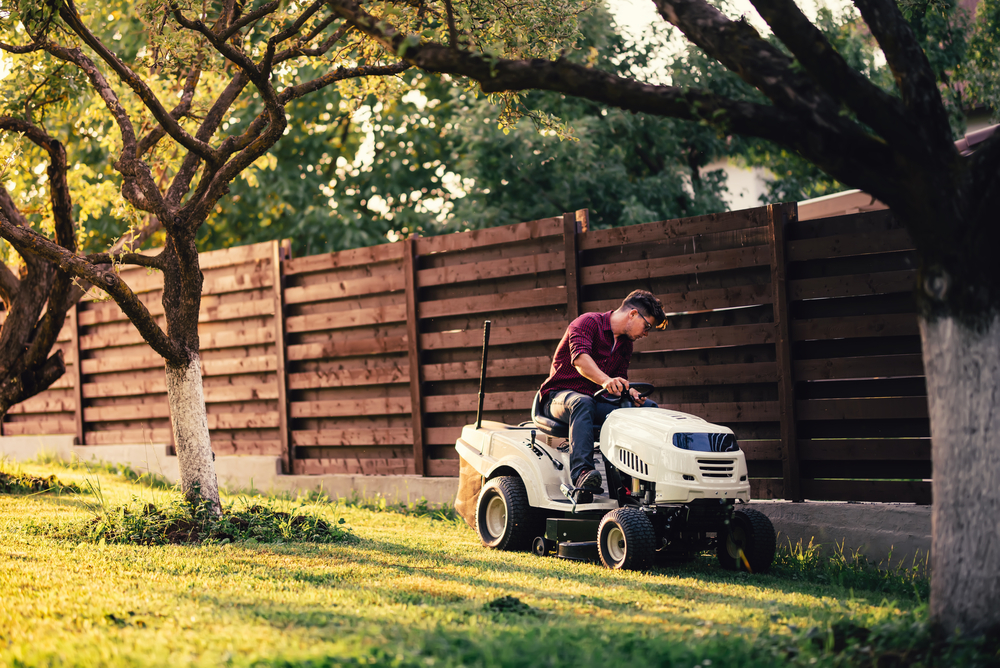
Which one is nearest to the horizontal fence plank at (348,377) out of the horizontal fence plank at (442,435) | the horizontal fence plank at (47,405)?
the horizontal fence plank at (442,435)

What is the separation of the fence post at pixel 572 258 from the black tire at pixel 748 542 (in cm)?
250

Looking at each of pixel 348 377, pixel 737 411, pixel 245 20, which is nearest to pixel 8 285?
pixel 348 377

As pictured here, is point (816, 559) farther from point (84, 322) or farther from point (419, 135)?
point (419, 135)

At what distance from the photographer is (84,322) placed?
1234cm

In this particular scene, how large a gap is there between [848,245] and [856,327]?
567 mm

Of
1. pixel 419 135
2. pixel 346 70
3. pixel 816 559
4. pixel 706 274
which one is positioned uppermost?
pixel 419 135

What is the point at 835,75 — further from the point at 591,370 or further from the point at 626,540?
the point at 626,540

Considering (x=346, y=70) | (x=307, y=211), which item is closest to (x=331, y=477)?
(x=346, y=70)

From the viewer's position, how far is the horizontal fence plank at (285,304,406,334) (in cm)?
927

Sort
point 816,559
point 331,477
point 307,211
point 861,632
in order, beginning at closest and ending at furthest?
1. point 861,632
2. point 816,559
3. point 331,477
4. point 307,211

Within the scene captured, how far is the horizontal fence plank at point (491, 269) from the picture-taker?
8102mm

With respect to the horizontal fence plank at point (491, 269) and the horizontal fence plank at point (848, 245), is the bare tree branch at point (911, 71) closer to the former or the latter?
the horizontal fence plank at point (848, 245)

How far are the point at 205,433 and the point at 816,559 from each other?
4.66 m

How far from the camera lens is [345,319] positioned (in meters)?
9.63
